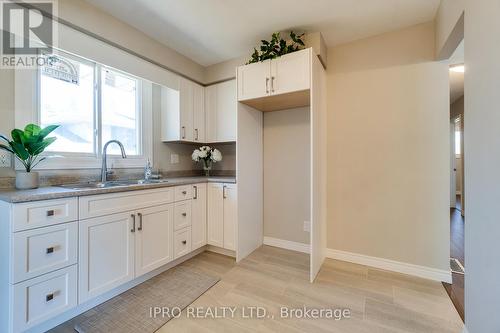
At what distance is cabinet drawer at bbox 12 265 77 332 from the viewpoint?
47.9 inches

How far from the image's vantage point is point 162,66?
2.46 meters

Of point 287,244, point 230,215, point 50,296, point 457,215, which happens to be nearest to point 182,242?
point 230,215

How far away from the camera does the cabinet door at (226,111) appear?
280 cm

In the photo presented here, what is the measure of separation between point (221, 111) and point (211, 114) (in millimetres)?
173

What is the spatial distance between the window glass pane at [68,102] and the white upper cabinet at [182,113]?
2.62 ft

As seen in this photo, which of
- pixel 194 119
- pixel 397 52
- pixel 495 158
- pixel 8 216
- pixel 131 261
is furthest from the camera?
pixel 194 119

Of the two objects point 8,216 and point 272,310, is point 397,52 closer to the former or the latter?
point 272,310

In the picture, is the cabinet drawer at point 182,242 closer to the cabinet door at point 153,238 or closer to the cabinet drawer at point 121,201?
the cabinet door at point 153,238

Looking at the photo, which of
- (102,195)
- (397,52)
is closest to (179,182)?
(102,195)

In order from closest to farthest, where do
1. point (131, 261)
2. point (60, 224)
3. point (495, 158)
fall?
point (495, 158) → point (60, 224) → point (131, 261)

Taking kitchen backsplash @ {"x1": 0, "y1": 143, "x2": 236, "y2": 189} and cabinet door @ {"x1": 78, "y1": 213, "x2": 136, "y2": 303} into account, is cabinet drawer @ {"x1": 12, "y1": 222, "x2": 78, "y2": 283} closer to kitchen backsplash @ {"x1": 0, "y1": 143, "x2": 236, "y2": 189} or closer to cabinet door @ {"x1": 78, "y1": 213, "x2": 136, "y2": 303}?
cabinet door @ {"x1": 78, "y1": 213, "x2": 136, "y2": 303}

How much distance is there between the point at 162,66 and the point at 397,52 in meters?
2.56

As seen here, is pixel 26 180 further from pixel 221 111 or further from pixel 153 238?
pixel 221 111

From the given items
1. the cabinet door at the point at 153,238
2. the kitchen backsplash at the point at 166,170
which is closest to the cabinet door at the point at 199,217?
the cabinet door at the point at 153,238
